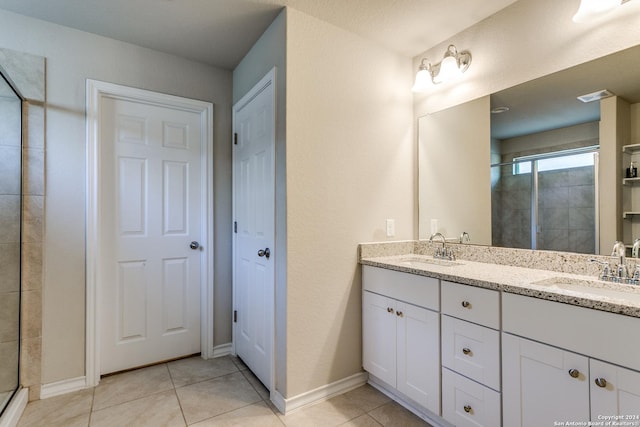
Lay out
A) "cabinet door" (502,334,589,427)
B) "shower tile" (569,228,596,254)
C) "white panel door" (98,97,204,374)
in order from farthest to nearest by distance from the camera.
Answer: "white panel door" (98,97,204,374)
"shower tile" (569,228,596,254)
"cabinet door" (502,334,589,427)

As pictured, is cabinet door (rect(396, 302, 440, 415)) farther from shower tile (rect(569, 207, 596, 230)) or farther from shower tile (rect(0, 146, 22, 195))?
shower tile (rect(0, 146, 22, 195))

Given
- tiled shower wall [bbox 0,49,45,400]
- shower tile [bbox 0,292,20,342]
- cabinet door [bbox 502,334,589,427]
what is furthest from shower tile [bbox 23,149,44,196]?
cabinet door [bbox 502,334,589,427]

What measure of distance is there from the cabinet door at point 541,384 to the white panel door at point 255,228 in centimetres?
127

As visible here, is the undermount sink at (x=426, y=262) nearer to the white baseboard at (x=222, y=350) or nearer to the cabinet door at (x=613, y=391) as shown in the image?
the cabinet door at (x=613, y=391)

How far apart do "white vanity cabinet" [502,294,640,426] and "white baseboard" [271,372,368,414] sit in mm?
953

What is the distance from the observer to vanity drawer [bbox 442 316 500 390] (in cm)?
134

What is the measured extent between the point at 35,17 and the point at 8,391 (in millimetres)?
2236

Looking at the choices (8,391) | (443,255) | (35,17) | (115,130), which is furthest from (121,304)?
(443,255)

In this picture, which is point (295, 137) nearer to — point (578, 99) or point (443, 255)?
point (443, 255)


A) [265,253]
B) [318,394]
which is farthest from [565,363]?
[265,253]

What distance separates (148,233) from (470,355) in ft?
7.40

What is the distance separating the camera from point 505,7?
70.8 inches

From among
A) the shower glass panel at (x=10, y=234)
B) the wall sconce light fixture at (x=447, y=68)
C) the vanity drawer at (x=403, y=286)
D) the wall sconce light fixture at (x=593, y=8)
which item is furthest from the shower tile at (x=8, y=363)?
the wall sconce light fixture at (x=593, y=8)

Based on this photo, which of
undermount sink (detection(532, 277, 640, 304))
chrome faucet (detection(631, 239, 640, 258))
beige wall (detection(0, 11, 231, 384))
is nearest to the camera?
undermount sink (detection(532, 277, 640, 304))
